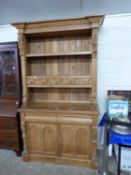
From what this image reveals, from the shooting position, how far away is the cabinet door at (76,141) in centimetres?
212

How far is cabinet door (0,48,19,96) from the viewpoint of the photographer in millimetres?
2553

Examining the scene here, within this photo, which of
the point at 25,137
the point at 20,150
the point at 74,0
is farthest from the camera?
the point at 20,150

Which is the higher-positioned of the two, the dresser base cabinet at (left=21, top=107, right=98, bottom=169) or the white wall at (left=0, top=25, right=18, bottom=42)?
the white wall at (left=0, top=25, right=18, bottom=42)

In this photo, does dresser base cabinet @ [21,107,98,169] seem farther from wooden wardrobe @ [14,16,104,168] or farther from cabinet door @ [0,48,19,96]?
cabinet door @ [0,48,19,96]

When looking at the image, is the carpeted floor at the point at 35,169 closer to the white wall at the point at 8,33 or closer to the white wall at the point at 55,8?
the white wall at the point at 8,33

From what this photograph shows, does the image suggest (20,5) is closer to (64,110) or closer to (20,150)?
(64,110)

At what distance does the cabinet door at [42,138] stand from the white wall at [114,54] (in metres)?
0.96

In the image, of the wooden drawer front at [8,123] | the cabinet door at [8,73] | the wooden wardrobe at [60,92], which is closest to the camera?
the wooden wardrobe at [60,92]

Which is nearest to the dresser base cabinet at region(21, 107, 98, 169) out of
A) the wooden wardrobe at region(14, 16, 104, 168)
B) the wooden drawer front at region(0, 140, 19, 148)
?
the wooden wardrobe at region(14, 16, 104, 168)

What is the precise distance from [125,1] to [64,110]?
1.53m

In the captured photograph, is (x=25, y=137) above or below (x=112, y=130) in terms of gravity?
below

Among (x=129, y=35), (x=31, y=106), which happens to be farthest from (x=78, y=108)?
(x=129, y=35)

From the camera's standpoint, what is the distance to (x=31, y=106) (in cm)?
231

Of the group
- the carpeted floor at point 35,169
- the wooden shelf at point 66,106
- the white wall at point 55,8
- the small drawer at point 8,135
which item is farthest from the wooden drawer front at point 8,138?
the white wall at point 55,8
